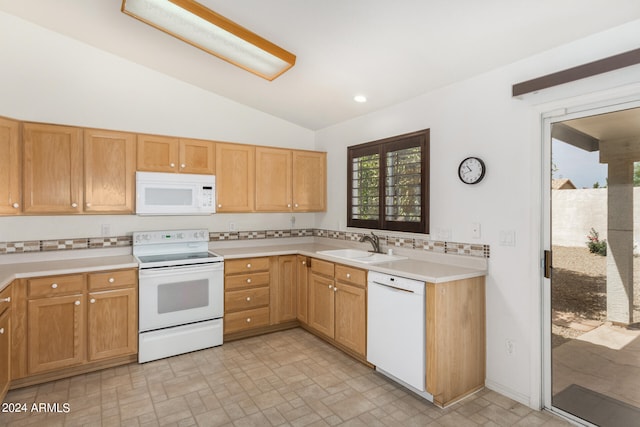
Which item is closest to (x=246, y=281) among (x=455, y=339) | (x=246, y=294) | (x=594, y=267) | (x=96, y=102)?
(x=246, y=294)

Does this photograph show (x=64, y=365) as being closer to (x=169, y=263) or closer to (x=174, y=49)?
(x=169, y=263)

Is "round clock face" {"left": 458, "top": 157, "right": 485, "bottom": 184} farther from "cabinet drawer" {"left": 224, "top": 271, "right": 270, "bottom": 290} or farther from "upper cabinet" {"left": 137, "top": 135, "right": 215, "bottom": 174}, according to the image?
"upper cabinet" {"left": 137, "top": 135, "right": 215, "bottom": 174}

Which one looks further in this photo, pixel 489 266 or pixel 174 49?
pixel 174 49

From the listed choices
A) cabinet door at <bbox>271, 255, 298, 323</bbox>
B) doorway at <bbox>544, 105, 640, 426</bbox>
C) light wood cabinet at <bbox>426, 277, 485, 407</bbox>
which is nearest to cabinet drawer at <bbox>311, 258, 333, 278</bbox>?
cabinet door at <bbox>271, 255, 298, 323</bbox>

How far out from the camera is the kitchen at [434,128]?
96.3 inches

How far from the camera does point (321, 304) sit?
3631 millimetres

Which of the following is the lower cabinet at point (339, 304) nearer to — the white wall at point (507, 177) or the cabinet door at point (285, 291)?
the cabinet door at point (285, 291)

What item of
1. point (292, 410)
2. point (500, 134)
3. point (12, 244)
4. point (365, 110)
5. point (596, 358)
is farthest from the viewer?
point (365, 110)

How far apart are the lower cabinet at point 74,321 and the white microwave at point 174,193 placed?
2.22ft

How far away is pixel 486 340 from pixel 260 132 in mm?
3360

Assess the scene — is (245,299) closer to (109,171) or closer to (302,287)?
(302,287)

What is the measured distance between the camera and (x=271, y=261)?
390cm

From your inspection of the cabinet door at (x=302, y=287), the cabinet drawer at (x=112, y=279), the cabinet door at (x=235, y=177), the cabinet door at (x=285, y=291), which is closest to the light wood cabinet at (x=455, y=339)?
the cabinet door at (x=302, y=287)

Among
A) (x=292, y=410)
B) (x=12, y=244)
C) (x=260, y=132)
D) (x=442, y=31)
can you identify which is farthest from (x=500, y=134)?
(x=12, y=244)
